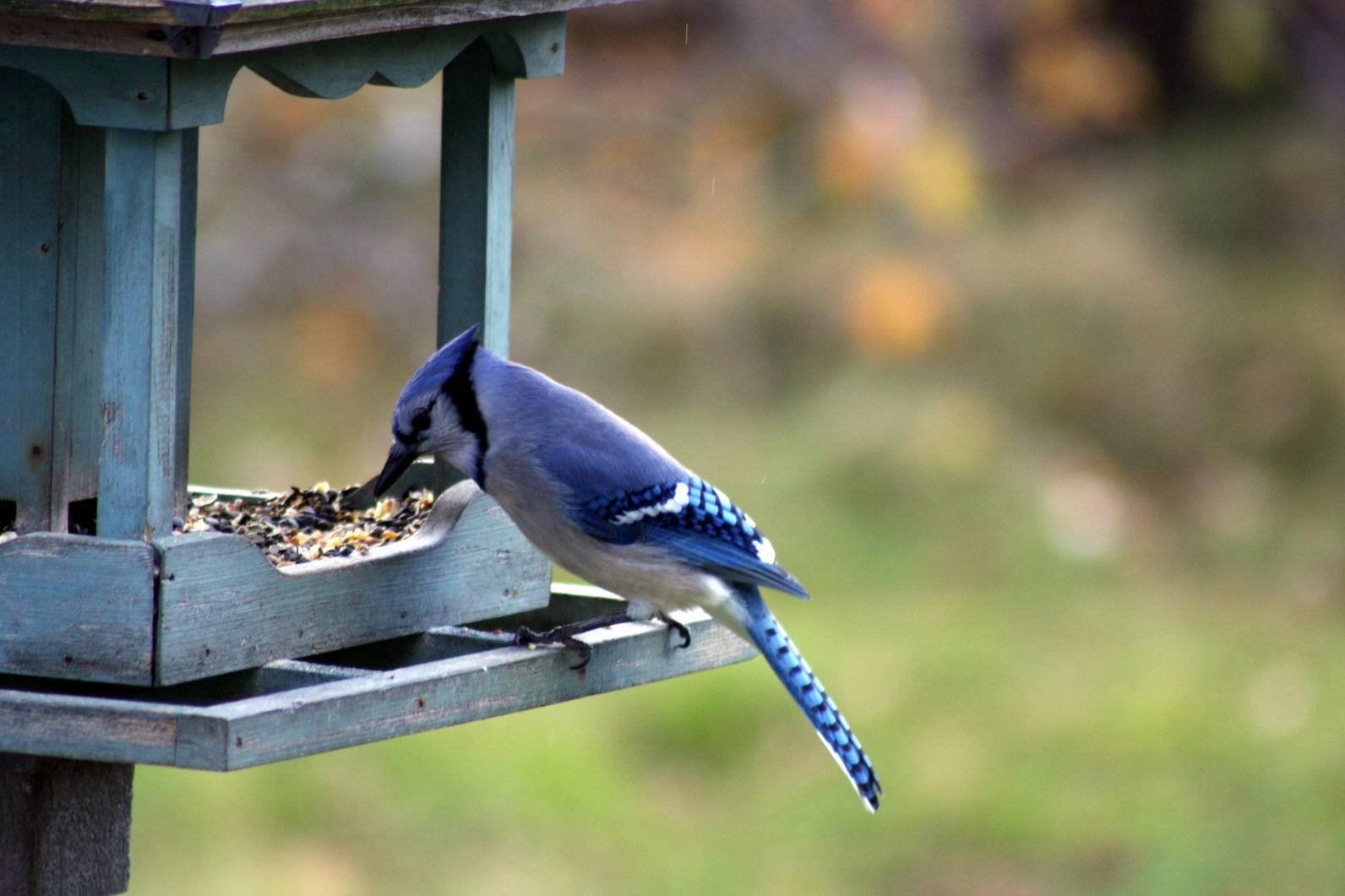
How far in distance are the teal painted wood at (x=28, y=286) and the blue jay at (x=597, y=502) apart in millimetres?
488

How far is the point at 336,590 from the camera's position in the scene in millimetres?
2898

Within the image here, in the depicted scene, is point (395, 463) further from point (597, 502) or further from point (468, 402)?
point (597, 502)

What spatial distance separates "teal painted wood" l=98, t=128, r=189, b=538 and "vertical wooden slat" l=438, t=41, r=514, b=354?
684mm

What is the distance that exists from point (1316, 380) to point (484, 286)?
196 inches

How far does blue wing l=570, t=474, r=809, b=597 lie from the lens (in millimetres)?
3166

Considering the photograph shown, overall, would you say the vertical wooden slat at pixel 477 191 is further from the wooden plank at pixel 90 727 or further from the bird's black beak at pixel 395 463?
the wooden plank at pixel 90 727

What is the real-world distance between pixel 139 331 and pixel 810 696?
1.15 meters

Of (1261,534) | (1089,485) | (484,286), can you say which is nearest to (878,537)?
(1089,485)

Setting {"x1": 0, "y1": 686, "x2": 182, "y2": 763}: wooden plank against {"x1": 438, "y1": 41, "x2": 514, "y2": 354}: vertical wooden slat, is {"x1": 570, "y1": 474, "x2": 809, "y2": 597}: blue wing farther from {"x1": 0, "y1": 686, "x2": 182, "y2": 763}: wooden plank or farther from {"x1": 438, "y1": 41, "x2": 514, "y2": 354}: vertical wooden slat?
{"x1": 0, "y1": 686, "x2": 182, "y2": 763}: wooden plank

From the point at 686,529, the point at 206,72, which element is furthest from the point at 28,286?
the point at 686,529

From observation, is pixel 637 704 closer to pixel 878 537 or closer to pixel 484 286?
pixel 878 537

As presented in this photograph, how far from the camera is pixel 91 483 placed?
2.99m

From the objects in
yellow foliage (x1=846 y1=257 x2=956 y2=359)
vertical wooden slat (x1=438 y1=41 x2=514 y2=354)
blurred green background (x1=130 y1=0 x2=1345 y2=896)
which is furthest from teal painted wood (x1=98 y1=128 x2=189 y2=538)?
yellow foliage (x1=846 y1=257 x2=956 y2=359)

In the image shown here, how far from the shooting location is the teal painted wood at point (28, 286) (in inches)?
113
